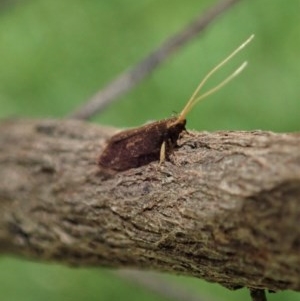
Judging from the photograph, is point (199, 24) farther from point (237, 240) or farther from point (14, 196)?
point (237, 240)

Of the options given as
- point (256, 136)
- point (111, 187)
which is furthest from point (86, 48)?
point (256, 136)

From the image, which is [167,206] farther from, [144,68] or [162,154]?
[144,68]

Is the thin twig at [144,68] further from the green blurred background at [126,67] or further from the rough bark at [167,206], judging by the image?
the green blurred background at [126,67]

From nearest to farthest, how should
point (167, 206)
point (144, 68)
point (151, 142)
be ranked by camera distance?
point (167, 206)
point (151, 142)
point (144, 68)

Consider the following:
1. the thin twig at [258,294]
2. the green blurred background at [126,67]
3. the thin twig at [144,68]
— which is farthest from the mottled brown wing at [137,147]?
the green blurred background at [126,67]

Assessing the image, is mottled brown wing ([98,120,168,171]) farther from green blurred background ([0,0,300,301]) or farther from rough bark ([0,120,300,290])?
green blurred background ([0,0,300,301])

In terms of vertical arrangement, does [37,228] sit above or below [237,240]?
above

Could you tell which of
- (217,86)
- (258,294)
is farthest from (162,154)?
(258,294)
